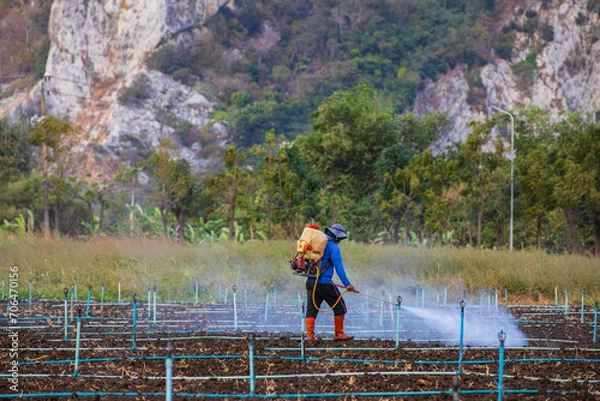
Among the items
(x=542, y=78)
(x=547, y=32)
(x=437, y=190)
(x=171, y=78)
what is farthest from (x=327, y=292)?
(x=547, y=32)

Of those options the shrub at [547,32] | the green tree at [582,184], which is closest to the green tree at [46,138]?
the green tree at [582,184]

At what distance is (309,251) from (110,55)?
74.4m

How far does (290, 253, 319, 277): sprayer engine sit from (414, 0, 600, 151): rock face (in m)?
69.0

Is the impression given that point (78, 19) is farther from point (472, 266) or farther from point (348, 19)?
point (472, 266)

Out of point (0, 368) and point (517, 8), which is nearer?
point (0, 368)

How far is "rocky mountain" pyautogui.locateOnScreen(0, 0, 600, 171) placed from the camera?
255 ft

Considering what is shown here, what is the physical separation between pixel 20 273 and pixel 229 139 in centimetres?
5813

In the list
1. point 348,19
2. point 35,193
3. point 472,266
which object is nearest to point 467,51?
point 348,19

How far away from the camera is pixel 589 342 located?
460 inches

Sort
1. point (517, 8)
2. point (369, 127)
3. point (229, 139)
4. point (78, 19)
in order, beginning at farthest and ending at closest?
point (517, 8) → point (78, 19) → point (229, 139) → point (369, 127)

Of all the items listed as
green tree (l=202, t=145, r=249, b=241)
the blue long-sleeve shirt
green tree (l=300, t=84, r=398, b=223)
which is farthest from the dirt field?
green tree (l=300, t=84, r=398, b=223)

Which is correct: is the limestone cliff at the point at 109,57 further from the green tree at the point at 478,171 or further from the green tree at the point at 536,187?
the green tree at the point at 478,171

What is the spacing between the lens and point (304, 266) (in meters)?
10.7

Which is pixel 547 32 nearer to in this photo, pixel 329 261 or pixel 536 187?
pixel 536 187
